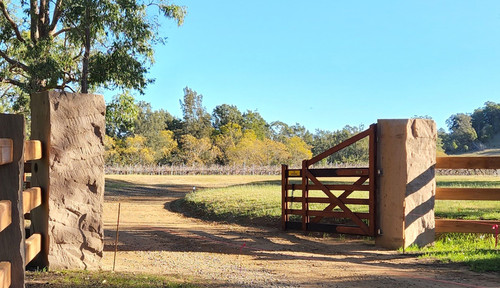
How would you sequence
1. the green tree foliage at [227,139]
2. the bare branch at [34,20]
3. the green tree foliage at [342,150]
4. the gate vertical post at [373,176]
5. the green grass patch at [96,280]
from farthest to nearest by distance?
1. the green tree foliage at [342,150]
2. the green tree foliage at [227,139]
3. the bare branch at [34,20]
4. the gate vertical post at [373,176]
5. the green grass patch at [96,280]

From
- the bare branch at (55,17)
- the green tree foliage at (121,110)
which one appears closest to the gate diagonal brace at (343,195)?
the green tree foliage at (121,110)

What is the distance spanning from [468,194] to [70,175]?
24.9 ft

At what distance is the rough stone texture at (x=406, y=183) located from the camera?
29.0 ft

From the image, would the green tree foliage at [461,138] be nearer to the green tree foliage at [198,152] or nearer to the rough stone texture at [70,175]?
the green tree foliage at [198,152]

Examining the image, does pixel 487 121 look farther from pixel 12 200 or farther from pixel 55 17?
pixel 12 200

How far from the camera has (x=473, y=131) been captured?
355ft

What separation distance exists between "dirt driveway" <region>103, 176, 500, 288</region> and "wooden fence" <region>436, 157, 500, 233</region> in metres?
1.47

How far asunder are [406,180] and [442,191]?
1.02 meters

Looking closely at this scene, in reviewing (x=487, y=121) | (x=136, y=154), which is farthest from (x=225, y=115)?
(x=487, y=121)

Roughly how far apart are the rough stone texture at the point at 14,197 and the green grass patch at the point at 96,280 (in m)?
1.89

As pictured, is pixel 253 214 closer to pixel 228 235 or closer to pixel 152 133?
pixel 228 235

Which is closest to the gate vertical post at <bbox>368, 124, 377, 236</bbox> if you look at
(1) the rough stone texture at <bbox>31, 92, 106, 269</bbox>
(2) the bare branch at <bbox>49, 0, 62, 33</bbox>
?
(1) the rough stone texture at <bbox>31, 92, 106, 269</bbox>

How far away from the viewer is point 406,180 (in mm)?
8820

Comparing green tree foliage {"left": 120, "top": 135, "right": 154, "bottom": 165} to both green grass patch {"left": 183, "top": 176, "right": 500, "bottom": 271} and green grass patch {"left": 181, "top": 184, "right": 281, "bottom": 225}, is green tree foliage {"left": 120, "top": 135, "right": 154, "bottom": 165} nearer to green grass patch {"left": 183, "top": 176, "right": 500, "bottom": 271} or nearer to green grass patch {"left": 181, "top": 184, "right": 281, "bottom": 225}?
green grass patch {"left": 183, "top": 176, "right": 500, "bottom": 271}
